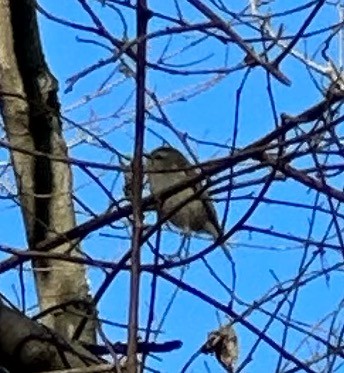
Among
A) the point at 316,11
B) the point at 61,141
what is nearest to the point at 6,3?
the point at 61,141

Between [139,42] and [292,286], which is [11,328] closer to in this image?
[139,42]

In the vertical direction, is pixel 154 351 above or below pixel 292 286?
below

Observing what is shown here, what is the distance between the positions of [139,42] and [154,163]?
67.2 inches

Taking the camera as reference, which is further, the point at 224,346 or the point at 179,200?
the point at 179,200

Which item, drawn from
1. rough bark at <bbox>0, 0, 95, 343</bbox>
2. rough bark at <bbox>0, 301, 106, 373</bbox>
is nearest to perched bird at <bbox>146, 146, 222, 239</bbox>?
rough bark at <bbox>0, 0, 95, 343</bbox>

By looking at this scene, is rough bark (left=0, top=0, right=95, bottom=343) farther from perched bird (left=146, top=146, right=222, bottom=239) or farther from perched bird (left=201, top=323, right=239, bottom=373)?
perched bird (left=201, top=323, right=239, bottom=373)

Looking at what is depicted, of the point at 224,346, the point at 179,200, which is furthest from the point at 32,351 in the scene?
the point at 179,200

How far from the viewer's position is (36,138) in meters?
2.88

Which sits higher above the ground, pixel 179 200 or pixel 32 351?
pixel 179 200

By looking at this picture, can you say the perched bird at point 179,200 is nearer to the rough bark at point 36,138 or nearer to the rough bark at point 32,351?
the rough bark at point 36,138

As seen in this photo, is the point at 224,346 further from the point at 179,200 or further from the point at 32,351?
the point at 179,200

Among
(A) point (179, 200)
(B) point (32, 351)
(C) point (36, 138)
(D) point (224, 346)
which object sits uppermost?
(C) point (36, 138)

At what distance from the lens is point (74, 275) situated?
2.84m

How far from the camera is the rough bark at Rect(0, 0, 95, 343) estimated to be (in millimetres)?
2836
